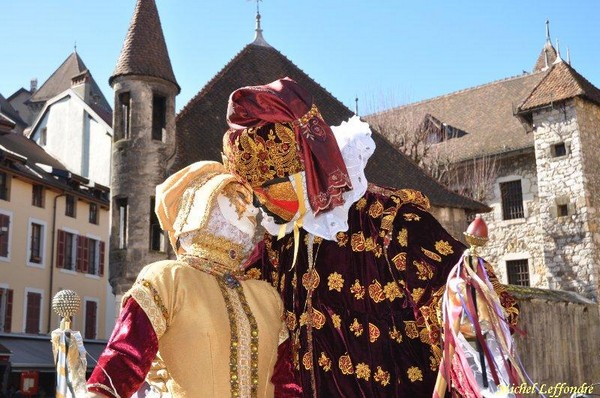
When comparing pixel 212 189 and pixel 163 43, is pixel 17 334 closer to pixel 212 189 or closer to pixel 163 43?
pixel 163 43

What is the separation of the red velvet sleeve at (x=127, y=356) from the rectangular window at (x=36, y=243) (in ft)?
83.2

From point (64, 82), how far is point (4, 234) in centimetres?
1651

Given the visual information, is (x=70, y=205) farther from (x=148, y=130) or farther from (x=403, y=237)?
(x=403, y=237)

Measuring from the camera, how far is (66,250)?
91.9ft

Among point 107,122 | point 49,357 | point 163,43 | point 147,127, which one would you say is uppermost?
point 107,122

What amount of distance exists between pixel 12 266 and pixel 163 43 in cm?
1323

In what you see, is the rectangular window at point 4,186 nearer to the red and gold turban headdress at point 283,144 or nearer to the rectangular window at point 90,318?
the rectangular window at point 90,318

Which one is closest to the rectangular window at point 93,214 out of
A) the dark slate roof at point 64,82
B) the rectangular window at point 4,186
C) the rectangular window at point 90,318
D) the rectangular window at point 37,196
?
the rectangular window at point 37,196

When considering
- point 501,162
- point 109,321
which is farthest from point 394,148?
point 109,321

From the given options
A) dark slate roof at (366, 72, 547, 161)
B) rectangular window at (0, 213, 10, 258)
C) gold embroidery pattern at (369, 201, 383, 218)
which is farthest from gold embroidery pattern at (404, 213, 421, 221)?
rectangular window at (0, 213, 10, 258)

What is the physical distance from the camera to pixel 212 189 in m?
2.97

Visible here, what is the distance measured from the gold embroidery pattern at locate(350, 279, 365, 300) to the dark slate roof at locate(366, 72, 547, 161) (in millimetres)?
22548

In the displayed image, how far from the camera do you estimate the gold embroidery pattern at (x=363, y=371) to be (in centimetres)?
300

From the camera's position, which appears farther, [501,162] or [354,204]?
[501,162]
